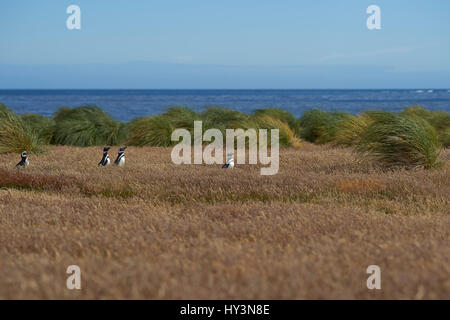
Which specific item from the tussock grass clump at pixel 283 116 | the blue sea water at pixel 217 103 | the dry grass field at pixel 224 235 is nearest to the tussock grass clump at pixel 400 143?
the dry grass field at pixel 224 235

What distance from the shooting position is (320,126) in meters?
15.4

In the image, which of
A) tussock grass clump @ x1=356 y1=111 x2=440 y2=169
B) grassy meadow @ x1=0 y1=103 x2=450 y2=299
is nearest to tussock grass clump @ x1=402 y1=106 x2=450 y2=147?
grassy meadow @ x1=0 y1=103 x2=450 y2=299

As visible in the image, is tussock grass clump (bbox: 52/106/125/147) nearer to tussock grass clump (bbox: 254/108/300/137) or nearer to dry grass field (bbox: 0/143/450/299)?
tussock grass clump (bbox: 254/108/300/137)

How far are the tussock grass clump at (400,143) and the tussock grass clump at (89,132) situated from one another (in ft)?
24.6

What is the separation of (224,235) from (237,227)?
232mm

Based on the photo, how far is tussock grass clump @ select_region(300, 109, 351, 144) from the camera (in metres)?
14.6

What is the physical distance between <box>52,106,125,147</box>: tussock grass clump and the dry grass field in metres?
5.97

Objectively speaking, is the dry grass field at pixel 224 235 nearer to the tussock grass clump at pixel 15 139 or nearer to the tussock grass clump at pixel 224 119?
the tussock grass clump at pixel 15 139

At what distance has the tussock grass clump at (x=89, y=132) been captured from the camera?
13656mm

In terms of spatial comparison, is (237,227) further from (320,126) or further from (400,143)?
(320,126)

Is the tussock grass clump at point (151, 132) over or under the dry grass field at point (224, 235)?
over
